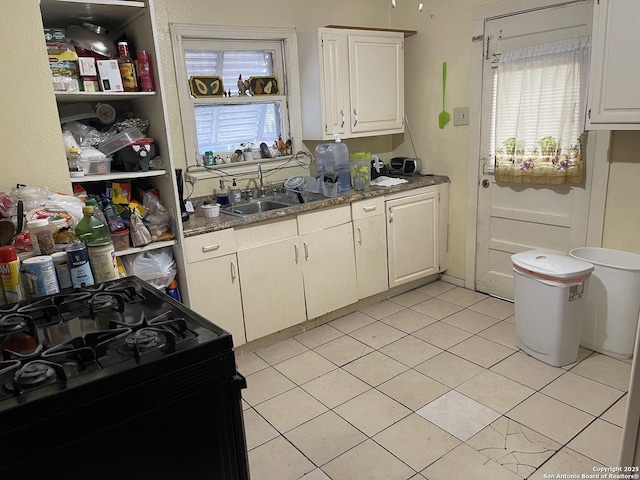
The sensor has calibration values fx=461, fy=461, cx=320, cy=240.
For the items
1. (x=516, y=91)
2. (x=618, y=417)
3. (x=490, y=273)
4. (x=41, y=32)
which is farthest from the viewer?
(x=490, y=273)

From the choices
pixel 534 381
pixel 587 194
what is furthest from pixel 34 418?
pixel 587 194

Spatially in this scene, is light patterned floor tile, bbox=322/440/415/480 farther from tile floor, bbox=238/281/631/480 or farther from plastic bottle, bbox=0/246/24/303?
plastic bottle, bbox=0/246/24/303

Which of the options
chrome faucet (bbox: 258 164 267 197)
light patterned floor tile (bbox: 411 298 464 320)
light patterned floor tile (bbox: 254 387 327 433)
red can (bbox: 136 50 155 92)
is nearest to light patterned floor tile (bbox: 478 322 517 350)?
light patterned floor tile (bbox: 411 298 464 320)

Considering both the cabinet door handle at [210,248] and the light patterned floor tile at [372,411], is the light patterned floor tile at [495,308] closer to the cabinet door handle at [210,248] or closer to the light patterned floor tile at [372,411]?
the light patterned floor tile at [372,411]

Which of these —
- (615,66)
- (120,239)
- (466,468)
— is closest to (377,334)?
(466,468)

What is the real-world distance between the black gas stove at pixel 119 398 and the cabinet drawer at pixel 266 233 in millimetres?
1484

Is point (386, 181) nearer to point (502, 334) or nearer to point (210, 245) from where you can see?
point (502, 334)

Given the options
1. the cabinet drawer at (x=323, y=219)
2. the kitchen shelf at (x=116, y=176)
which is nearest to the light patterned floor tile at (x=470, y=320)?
the cabinet drawer at (x=323, y=219)

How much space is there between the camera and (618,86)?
7.73 feet

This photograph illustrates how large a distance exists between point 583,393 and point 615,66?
5.54 ft

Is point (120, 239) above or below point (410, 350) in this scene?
above

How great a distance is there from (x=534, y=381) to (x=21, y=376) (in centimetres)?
243

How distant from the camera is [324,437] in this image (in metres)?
2.17

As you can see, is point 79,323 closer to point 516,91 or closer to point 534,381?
point 534,381
